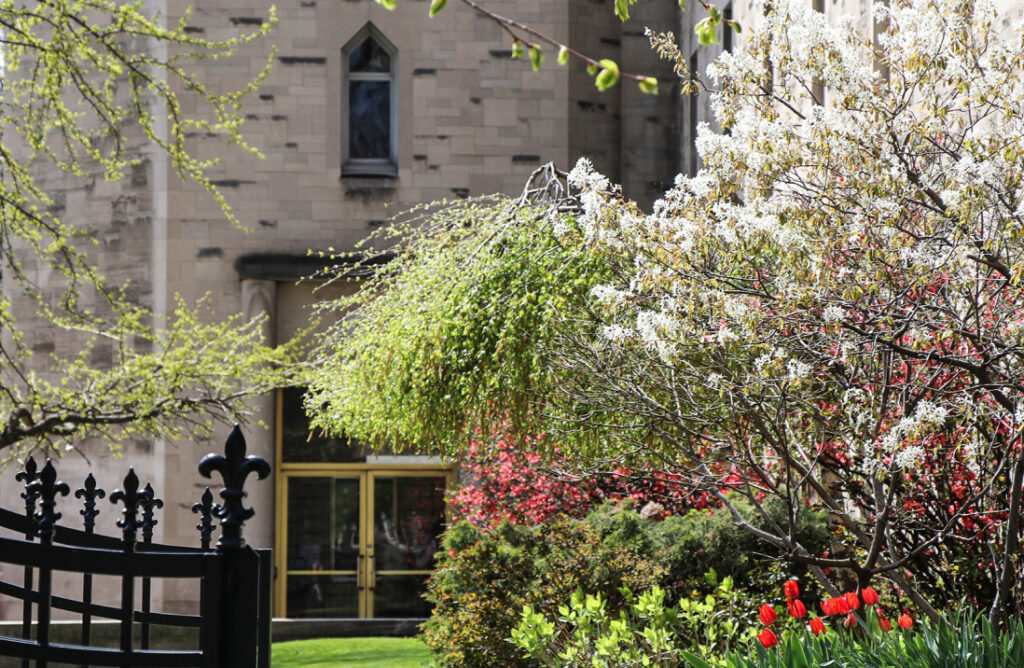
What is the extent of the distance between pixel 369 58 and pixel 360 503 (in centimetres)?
753

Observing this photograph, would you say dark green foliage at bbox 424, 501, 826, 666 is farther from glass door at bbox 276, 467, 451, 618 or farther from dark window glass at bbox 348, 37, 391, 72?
dark window glass at bbox 348, 37, 391, 72

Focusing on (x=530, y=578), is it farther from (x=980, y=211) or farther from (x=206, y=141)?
(x=206, y=141)

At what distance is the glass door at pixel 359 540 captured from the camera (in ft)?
69.8

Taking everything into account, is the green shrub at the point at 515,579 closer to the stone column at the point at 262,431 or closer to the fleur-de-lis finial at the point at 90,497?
the fleur-de-lis finial at the point at 90,497

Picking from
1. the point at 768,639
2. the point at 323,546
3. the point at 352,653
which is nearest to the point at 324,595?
the point at 323,546

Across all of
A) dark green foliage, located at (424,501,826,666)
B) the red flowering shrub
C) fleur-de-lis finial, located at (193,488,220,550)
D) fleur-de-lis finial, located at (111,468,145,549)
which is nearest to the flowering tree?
dark green foliage, located at (424,501,826,666)

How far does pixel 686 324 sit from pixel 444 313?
13.8 ft

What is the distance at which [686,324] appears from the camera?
7.55 meters

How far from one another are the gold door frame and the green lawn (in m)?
3.14

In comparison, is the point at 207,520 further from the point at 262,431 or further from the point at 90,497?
the point at 262,431

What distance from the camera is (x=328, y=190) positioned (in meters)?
21.3

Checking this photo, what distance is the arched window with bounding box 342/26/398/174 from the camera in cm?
2178

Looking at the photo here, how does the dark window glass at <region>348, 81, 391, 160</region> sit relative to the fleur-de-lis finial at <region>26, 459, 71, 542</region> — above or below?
above

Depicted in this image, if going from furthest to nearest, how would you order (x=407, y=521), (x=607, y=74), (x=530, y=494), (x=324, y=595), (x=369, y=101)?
(x=369, y=101)
(x=407, y=521)
(x=324, y=595)
(x=530, y=494)
(x=607, y=74)
